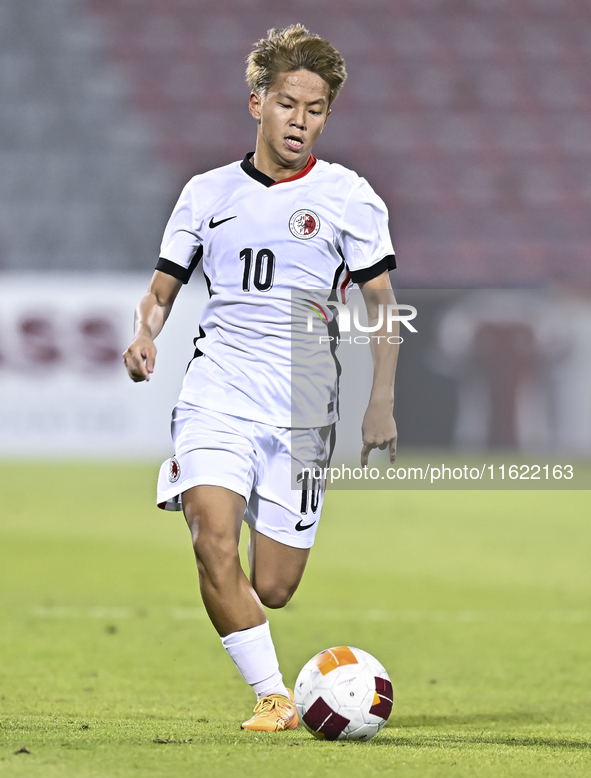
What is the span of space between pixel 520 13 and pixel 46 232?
8.25 meters

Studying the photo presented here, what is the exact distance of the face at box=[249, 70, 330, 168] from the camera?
3768 mm

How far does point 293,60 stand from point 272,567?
163 cm

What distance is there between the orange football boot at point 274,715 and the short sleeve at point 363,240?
1350mm

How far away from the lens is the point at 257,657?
3.64m

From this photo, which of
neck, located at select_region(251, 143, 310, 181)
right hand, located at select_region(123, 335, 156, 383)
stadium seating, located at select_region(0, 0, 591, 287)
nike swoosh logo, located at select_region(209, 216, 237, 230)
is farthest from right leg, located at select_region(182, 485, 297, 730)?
stadium seating, located at select_region(0, 0, 591, 287)

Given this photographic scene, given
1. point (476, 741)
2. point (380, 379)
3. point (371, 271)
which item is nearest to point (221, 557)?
point (380, 379)

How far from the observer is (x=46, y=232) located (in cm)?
1634

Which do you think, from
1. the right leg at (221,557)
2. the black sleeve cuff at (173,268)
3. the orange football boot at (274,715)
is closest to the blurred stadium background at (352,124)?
the black sleeve cuff at (173,268)

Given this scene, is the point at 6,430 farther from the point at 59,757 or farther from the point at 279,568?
the point at 59,757

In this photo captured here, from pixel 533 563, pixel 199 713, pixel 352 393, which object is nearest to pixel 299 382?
pixel 199 713

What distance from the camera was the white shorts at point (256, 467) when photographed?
3.65 meters

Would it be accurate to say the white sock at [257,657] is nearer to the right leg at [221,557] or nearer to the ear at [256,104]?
the right leg at [221,557]

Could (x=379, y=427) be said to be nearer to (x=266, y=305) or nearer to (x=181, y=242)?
(x=266, y=305)

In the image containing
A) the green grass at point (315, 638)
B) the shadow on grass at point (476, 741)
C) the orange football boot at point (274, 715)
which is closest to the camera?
the green grass at point (315, 638)
